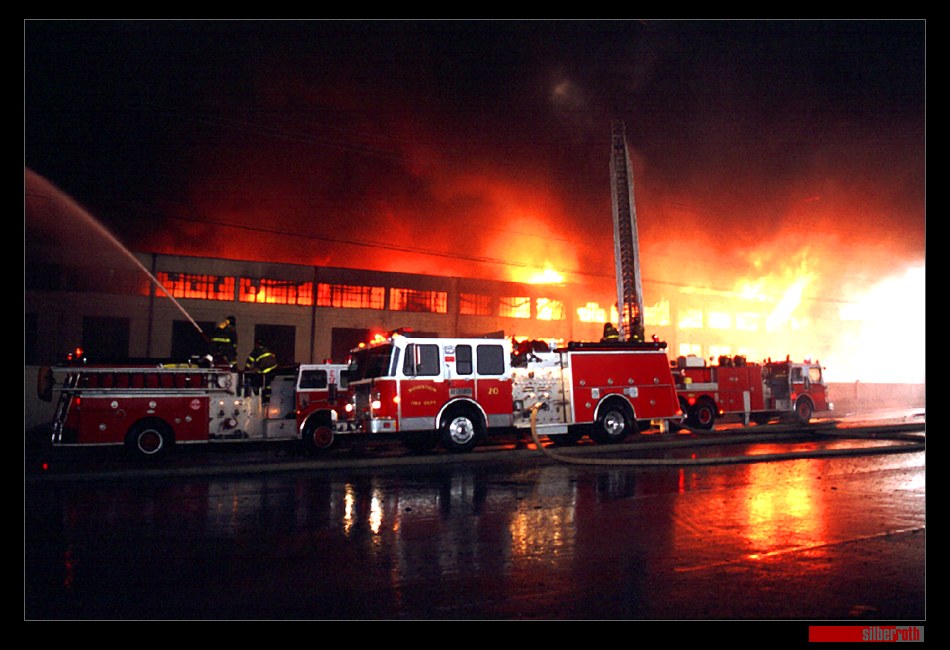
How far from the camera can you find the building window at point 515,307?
43000mm

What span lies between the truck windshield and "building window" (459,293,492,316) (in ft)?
93.9

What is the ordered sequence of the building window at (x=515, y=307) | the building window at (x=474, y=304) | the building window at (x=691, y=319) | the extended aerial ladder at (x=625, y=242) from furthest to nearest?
1. the building window at (x=691, y=319)
2. the building window at (x=515, y=307)
3. the building window at (x=474, y=304)
4. the extended aerial ladder at (x=625, y=242)

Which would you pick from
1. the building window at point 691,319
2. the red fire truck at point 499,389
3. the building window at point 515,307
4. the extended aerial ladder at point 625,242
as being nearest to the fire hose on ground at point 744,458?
the red fire truck at point 499,389

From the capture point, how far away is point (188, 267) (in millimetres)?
34062

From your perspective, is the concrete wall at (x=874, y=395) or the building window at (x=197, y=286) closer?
the concrete wall at (x=874, y=395)

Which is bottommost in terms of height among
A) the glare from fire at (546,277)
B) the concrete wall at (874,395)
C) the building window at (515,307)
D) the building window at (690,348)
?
the concrete wall at (874,395)

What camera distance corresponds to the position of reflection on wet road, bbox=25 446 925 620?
4.14 m

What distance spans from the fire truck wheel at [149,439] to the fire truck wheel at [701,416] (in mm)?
12958

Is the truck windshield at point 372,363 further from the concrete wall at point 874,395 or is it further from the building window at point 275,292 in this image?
the concrete wall at point 874,395

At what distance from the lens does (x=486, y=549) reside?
5469mm

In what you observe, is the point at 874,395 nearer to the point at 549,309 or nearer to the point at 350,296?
the point at 549,309

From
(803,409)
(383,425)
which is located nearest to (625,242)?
(803,409)

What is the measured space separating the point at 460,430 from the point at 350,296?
27.2 metres

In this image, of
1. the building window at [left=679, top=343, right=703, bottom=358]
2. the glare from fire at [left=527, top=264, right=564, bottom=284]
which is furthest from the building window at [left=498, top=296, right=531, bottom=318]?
the building window at [left=679, top=343, right=703, bottom=358]
